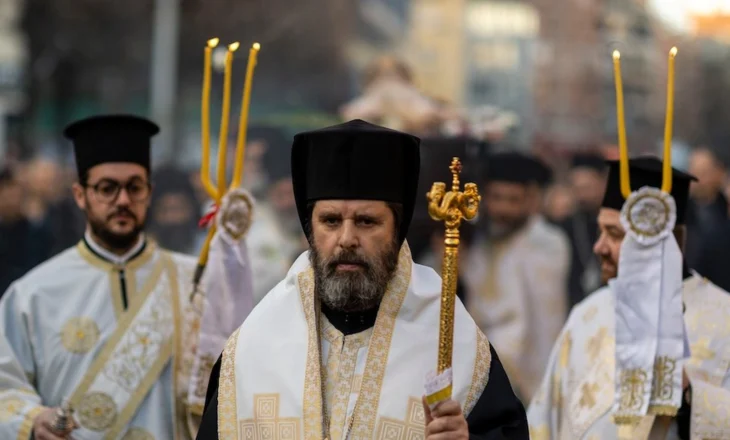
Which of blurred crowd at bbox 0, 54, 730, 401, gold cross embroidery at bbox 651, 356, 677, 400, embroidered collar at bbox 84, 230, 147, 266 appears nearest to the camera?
gold cross embroidery at bbox 651, 356, 677, 400

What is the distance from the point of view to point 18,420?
6.60 m

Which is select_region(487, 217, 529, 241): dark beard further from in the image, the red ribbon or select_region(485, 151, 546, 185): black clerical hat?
the red ribbon

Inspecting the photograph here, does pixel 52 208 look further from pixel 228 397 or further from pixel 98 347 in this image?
pixel 228 397

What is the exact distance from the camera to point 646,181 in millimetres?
6719

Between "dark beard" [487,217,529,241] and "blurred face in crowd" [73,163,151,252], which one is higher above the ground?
"blurred face in crowd" [73,163,151,252]

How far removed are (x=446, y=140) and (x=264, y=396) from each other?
5.64m

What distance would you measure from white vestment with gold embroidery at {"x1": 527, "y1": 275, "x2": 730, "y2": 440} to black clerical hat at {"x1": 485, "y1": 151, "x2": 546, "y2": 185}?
419cm

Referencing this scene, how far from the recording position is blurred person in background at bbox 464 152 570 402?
444 inches

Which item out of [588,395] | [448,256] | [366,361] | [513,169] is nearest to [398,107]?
[513,169]

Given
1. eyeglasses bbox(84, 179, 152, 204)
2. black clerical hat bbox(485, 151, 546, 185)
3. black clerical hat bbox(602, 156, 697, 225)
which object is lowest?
black clerical hat bbox(485, 151, 546, 185)

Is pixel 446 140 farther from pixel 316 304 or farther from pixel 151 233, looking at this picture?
pixel 316 304

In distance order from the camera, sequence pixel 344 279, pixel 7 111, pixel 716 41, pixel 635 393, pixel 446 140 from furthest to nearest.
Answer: pixel 716 41 → pixel 7 111 → pixel 446 140 → pixel 635 393 → pixel 344 279

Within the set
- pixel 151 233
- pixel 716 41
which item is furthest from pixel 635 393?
pixel 716 41

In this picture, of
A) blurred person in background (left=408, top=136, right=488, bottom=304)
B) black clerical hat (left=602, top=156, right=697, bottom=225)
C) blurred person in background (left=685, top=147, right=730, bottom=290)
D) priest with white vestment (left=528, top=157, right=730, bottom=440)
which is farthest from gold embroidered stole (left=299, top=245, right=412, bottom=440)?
blurred person in background (left=685, top=147, right=730, bottom=290)
